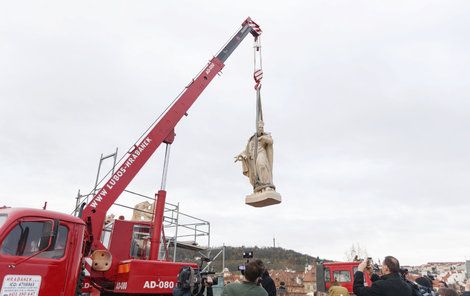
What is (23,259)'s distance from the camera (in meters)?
5.92

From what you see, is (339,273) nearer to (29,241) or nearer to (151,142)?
(151,142)

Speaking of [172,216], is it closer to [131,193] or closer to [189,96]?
[131,193]

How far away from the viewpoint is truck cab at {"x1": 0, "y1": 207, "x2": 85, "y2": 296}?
5.79 meters

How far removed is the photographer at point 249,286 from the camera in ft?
14.6

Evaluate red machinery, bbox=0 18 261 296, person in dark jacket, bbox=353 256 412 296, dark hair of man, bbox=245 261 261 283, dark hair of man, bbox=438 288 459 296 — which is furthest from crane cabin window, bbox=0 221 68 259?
dark hair of man, bbox=438 288 459 296

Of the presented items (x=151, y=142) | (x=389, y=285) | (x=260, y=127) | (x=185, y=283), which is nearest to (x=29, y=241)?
(x=185, y=283)

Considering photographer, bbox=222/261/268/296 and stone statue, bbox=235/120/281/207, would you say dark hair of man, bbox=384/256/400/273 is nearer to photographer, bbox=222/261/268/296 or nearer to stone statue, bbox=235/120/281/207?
photographer, bbox=222/261/268/296

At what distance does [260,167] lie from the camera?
903 centimetres

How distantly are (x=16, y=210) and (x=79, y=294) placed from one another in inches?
74.1

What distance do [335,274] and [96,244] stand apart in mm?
13601

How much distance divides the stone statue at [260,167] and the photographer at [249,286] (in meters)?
3.85

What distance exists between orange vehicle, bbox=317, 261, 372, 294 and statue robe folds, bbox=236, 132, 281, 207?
1098 cm

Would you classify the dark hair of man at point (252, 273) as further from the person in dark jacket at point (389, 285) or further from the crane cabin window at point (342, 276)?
the crane cabin window at point (342, 276)

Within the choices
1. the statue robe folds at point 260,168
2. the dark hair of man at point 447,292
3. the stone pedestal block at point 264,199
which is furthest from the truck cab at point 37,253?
Result: the dark hair of man at point 447,292
